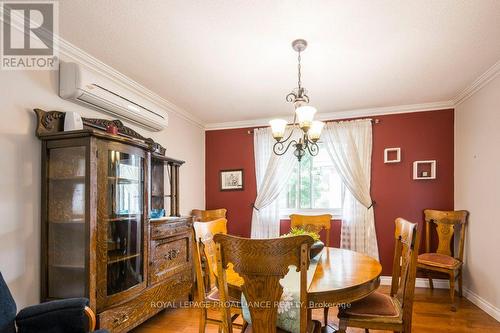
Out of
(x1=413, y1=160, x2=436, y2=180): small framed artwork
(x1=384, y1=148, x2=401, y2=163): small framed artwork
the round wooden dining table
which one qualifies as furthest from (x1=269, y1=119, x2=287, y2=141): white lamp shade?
(x1=413, y1=160, x2=436, y2=180): small framed artwork

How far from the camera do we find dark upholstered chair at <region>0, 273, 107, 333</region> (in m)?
1.57

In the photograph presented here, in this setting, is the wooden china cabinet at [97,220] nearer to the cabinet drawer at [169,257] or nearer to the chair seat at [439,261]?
the cabinet drawer at [169,257]

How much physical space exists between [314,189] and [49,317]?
3428 millimetres

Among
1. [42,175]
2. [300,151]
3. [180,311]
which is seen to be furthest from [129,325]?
[300,151]

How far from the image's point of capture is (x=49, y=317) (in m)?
1.58

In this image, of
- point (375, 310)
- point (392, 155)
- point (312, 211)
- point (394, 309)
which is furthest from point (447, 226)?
point (375, 310)

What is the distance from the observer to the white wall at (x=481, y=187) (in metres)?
2.82

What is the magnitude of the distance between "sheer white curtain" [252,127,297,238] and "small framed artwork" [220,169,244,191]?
0.29 metres

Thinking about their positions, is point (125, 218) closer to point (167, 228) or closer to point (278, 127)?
point (167, 228)

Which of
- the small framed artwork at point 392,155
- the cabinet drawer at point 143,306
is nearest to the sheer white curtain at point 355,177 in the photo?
the small framed artwork at point 392,155

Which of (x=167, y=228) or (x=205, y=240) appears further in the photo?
(x=167, y=228)

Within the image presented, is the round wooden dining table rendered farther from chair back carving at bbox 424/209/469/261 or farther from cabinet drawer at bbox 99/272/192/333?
chair back carving at bbox 424/209/469/261

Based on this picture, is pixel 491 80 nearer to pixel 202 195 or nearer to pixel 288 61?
pixel 288 61

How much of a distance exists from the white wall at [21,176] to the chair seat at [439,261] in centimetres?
368
